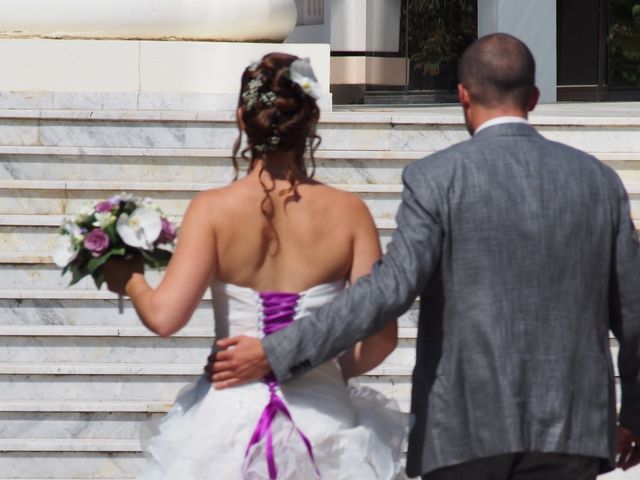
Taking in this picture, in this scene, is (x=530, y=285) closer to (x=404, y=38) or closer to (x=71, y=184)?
(x=71, y=184)

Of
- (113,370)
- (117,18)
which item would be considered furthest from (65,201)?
(117,18)

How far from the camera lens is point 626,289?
347cm

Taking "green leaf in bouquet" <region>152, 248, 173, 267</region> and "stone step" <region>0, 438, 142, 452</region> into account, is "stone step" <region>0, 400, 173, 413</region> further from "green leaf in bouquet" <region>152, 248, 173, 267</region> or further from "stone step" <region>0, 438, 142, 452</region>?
"green leaf in bouquet" <region>152, 248, 173, 267</region>

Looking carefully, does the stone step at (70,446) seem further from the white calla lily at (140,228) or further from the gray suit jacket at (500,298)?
the gray suit jacket at (500,298)

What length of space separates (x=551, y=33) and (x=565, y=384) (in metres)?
14.9

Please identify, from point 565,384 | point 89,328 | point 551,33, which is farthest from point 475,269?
point 551,33

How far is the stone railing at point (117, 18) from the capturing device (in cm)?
951

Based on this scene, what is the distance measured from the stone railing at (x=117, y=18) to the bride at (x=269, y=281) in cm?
611

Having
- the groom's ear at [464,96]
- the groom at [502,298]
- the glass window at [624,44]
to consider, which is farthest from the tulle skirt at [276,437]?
the glass window at [624,44]

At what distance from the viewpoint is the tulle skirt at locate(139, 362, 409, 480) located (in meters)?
3.53

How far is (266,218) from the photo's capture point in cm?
352

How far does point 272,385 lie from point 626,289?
926 mm

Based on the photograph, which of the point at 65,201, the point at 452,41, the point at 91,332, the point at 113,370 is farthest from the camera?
the point at 452,41

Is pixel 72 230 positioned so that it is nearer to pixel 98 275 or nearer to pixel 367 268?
pixel 98 275
